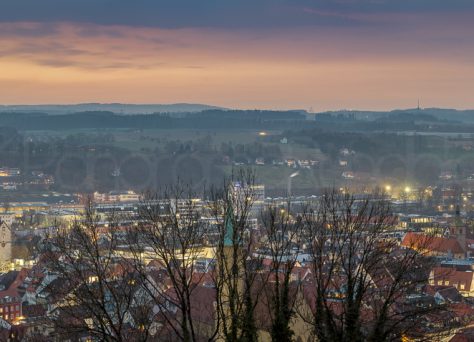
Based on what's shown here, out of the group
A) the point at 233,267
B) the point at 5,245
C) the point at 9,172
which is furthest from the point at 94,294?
the point at 9,172

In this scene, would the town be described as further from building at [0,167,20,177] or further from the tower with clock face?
building at [0,167,20,177]

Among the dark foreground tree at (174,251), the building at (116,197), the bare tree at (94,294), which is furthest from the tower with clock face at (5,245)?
the bare tree at (94,294)

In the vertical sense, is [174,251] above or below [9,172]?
above

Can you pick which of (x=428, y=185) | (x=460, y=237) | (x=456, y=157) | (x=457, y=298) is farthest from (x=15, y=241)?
(x=456, y=157)

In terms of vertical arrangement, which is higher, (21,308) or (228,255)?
(228,255)

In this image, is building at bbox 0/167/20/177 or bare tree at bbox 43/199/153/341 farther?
building at bbox 0/167/20/177

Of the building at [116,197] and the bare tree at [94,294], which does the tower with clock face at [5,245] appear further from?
the bare tree at [94,294]

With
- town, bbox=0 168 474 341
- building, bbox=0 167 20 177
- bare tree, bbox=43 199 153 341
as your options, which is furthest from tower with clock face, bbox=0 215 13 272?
building, bbox=0 167 20 177

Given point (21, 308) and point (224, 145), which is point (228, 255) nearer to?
point (21, 308)

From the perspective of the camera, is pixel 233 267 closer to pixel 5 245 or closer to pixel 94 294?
pixel 94 294

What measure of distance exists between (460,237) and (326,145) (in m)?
90.7

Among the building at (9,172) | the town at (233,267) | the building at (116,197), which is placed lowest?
the building at (116,197)

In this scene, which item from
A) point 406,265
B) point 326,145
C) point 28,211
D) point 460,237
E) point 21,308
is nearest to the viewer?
point 406,265

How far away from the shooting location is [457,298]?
109 feet
